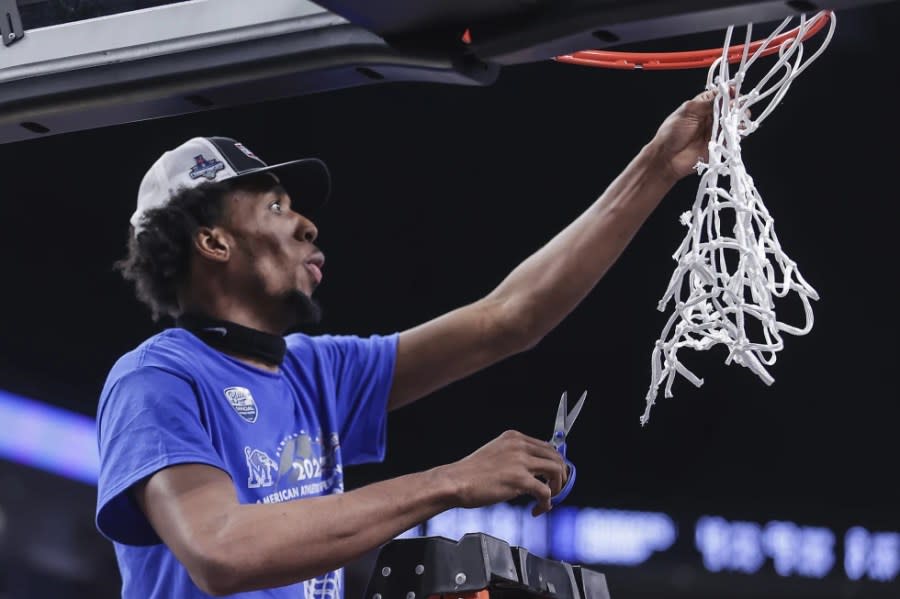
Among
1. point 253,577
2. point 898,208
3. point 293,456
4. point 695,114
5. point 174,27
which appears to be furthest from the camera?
point 898,208

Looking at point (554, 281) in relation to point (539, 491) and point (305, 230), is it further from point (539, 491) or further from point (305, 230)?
point (539, 491)

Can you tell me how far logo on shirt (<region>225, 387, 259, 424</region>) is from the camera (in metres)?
1.90

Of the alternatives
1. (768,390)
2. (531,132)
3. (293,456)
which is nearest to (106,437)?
(293,456)

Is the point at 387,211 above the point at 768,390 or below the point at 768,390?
above

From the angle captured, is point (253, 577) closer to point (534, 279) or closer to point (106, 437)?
point (106, 437)

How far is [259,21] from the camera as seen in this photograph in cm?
171

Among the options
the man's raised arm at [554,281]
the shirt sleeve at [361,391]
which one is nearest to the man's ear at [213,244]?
the shirt sleeve at [361,391]

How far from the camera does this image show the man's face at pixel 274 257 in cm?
208

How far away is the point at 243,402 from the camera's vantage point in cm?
191

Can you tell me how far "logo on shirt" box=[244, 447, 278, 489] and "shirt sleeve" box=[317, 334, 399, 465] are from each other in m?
0.31

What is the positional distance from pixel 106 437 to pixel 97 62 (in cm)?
50

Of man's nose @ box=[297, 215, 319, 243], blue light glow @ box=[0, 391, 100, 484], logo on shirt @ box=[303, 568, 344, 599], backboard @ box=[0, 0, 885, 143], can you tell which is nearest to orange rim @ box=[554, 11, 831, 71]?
backboard @ box=[0, 0, 885, 143]

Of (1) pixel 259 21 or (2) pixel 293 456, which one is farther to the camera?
(2) pixel 293 456

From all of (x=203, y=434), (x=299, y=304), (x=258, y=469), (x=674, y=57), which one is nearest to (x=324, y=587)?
(x=258, y=469)
